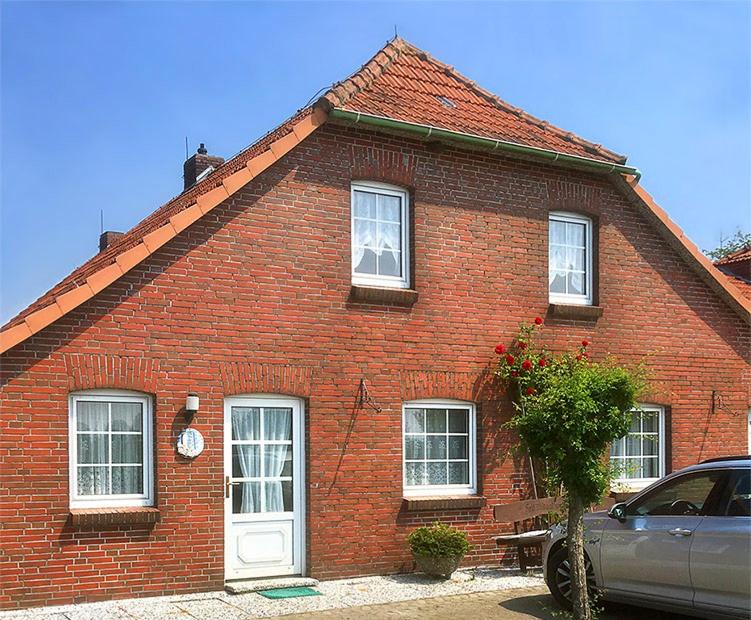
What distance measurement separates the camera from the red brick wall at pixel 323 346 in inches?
427

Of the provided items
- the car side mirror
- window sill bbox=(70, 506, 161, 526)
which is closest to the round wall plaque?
window sill bbox=(70, 506, 161, 526)

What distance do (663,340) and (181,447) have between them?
838 centimetres

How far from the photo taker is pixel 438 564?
12.4m

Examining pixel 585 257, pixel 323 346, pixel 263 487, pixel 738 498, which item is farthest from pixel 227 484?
pixel 585 257

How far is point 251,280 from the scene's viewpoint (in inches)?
482

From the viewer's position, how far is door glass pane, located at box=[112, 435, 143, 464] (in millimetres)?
11375

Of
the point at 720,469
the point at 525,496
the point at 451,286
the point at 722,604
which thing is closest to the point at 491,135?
the point at 451,286

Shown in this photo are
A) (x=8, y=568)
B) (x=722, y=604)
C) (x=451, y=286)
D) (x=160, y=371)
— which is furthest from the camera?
(x=451, y=286)

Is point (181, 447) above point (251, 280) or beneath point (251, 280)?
beneath

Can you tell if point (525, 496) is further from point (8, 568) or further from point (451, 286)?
point (8, 568)

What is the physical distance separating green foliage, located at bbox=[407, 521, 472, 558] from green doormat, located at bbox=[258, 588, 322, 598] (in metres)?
1.55

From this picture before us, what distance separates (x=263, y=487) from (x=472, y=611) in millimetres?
3152

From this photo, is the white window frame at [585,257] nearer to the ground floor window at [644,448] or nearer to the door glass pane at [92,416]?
the ground floor window at [644,448]

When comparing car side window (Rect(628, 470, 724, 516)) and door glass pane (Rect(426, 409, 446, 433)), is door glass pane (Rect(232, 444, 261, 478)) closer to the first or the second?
door glass pane (Rect(426, 409, 446, 433))
